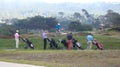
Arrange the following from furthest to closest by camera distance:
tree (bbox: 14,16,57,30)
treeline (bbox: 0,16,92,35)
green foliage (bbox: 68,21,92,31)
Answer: tree (bbox: 14,16,57,30)
treeline (bbox: 0,16,92,35)
green foliage (bbox: 68,21,92,31)

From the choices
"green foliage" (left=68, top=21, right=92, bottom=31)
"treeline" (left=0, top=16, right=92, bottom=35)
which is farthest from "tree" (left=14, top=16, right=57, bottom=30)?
"green foliage" (left=68, top=21, right=92, bottom=31)

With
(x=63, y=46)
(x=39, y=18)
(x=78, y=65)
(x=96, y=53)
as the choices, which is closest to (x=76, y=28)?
(x=39, y=18)

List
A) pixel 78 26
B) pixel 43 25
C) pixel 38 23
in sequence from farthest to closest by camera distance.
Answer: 1. pixel 38 23
2. pixel 43 25
3. pixel 78 26

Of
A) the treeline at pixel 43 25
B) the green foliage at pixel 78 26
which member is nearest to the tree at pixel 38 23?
the treeline at pixel 43 25

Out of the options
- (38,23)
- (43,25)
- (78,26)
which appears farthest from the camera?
(38,23)

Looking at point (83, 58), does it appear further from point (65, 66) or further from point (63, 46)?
point (63, 46)

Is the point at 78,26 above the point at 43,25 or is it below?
above

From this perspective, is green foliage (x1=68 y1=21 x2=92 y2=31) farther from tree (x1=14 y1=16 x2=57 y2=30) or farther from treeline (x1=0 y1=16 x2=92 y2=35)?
tree (x1=14 y1=16 x2=57 y2=30)

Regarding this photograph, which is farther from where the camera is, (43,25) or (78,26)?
(43,25)

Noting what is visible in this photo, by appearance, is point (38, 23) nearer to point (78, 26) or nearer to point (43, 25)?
point (43, 25)

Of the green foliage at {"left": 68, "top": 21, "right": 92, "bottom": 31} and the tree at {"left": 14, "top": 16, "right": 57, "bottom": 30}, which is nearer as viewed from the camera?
the green foliage at {"left": 68, "top": 21, "right": 92, "bottom": 31}

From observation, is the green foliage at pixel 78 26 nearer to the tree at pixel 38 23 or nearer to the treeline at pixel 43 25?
the treeline at pixel 43 25

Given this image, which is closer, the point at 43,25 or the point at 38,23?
the point at 43,25

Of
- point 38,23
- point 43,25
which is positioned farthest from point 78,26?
point 38,23
